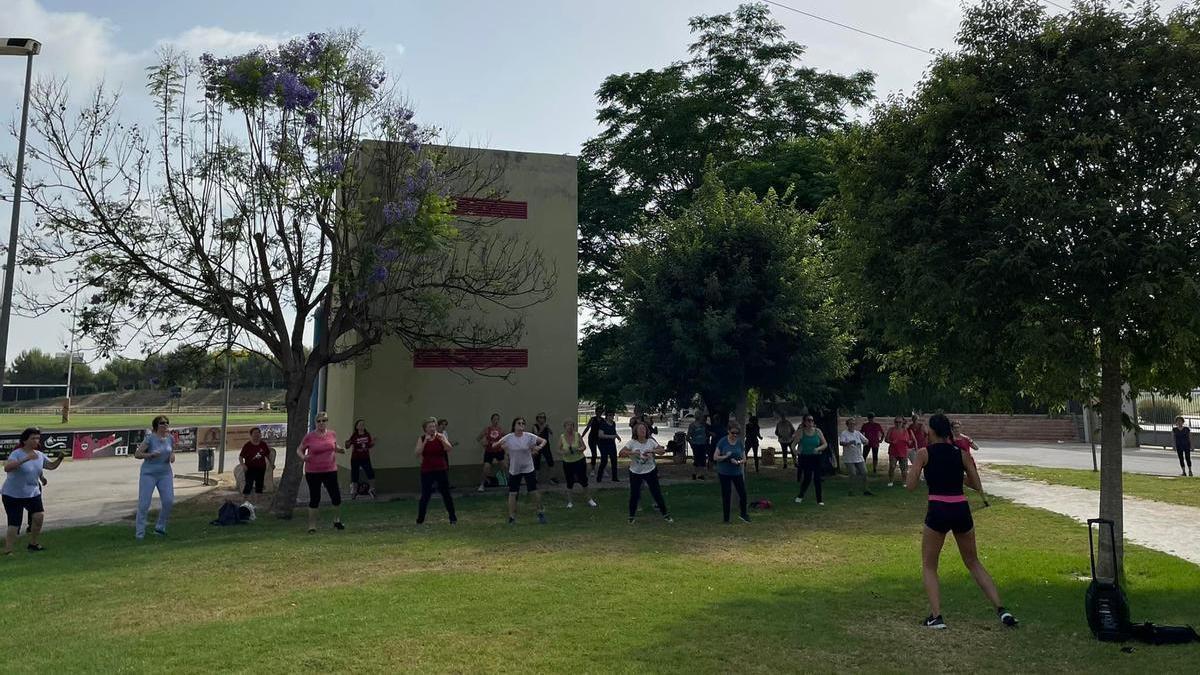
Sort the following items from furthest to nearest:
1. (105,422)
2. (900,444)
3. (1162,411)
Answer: (105,422) → (1162,411) → (900,444)

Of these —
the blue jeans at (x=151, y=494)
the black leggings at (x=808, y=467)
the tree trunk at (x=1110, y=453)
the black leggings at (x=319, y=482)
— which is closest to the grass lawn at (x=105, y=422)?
the blue jeans at (x=151, y=494)

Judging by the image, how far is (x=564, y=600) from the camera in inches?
294

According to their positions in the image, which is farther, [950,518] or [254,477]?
[254,477]

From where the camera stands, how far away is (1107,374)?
26.4ft

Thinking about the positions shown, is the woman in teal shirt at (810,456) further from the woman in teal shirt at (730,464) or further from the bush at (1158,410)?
the bush at (1158,410)

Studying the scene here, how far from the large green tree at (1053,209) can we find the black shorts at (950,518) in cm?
188

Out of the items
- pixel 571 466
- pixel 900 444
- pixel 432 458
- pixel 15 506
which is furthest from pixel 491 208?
pixel 15 506

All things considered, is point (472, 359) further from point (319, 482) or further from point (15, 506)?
point (15, 506)

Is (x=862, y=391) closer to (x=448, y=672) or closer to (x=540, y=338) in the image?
(x=540, y=338)

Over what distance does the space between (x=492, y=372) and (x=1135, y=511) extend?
13.0m

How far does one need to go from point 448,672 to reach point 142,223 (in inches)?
462

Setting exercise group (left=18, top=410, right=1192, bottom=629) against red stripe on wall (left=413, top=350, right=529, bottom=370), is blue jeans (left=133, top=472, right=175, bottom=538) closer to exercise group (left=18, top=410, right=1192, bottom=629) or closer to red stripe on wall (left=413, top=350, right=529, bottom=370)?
exercise group (left=18, top=410, right=1192, bottom=629)

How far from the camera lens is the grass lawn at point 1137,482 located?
16.0 meters

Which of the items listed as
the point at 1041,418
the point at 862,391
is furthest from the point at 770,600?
the point at 1041,418
